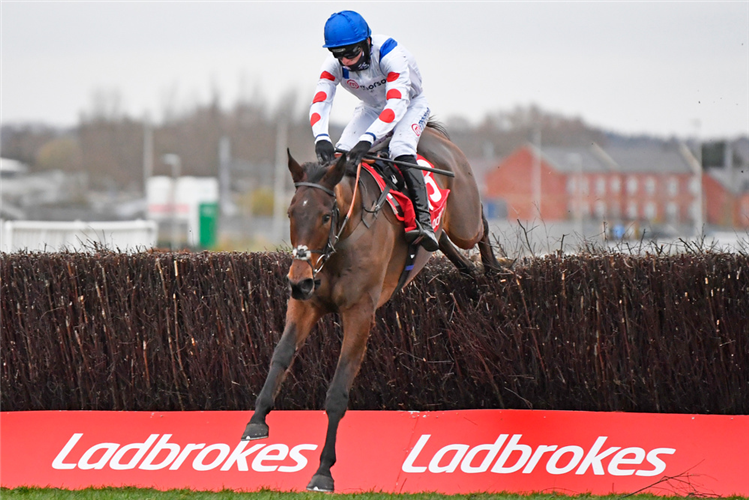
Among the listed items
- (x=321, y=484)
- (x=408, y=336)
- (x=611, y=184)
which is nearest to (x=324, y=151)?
(x=408, y=336)

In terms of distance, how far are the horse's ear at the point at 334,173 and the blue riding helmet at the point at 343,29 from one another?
0.88 meters

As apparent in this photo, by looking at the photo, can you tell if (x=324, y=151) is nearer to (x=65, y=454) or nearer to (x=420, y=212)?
(x=420, y=212)

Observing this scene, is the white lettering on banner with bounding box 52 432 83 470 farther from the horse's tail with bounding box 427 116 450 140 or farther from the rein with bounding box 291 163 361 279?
the horse's tail with bounding box 427 116 450 140

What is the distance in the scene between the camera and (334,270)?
5207 millimetres

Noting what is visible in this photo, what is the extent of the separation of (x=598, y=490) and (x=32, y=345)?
14.2ft

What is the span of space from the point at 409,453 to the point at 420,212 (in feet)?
5.07

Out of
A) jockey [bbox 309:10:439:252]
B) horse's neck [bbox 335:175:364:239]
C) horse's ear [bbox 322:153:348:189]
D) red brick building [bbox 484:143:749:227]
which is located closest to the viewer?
horse's ear [bbox 322:153:348:189]

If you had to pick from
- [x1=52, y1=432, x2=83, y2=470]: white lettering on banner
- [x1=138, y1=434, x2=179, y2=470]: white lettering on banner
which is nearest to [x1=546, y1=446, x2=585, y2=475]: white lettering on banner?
[x1=138, y1=434, x2=179, y2=470]: white lettering on banner

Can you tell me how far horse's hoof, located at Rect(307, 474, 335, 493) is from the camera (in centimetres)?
477

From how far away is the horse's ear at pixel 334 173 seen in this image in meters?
4.95

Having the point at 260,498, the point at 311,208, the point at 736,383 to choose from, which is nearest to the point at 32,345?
the point at 260,498

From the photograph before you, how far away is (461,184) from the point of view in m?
6.71

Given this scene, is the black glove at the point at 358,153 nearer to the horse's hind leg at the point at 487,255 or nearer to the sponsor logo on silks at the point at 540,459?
the horse's hind leg at the point at 487,255

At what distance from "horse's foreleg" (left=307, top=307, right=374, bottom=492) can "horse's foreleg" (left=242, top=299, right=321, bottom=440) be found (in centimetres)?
24
